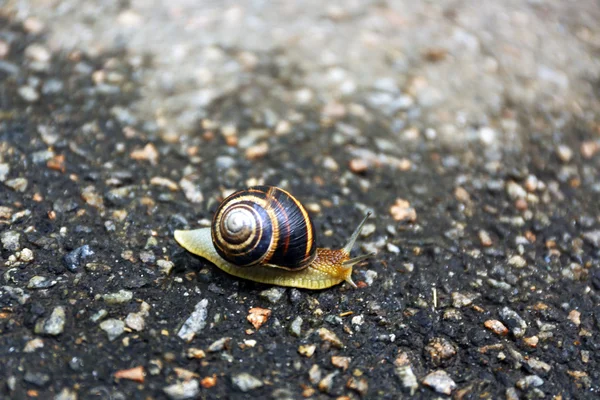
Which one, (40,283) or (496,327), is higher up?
(496,327)

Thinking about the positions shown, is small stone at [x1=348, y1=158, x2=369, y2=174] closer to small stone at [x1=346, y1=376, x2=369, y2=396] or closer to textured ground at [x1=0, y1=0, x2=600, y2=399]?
textured ground at [x1=0, y1=0, x2=600, y2=399]

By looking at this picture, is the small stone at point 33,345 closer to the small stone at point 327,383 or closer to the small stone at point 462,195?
the small stone at point 327,383

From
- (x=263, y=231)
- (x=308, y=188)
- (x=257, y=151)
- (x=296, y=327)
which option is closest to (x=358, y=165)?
(x=308, y=188)

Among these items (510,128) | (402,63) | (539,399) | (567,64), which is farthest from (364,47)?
(539,399)

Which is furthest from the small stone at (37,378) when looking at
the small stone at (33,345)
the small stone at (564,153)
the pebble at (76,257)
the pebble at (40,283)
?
the small stone at (564,153)

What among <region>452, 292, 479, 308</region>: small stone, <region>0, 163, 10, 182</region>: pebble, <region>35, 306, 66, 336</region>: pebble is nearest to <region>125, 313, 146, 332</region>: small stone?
<region>35, 306, 66, 336</region>: pebble

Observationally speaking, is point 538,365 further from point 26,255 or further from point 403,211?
point 26,255
